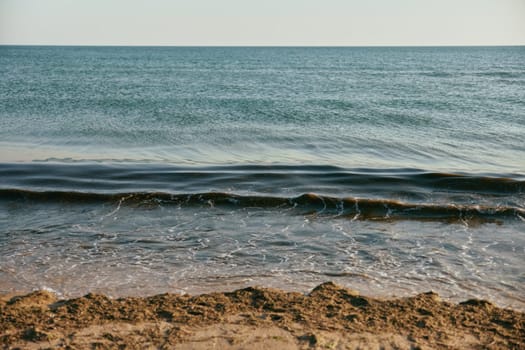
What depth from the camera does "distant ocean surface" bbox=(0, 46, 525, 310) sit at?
756cm

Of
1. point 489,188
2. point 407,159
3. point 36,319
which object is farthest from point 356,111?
point 36,319

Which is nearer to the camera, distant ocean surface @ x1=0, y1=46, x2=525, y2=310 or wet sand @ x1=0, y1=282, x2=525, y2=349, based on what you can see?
wet sand @ x1=0, y1=282, x2=525, y2=349

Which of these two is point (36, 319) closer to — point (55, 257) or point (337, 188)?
point (55, 257)

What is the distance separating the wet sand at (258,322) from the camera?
17.1 ft

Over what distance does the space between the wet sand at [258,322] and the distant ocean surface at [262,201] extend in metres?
0.71

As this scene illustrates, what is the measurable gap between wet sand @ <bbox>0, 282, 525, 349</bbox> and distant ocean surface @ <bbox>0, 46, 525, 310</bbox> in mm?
711

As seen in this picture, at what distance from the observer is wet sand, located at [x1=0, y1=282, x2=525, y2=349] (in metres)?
5.20

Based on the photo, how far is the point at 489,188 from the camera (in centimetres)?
1289

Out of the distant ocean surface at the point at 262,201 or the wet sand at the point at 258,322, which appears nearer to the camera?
the wet sand at the point at 258,322

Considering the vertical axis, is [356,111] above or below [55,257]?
above

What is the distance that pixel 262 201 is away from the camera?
11.7m

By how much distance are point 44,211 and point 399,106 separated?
22.6 m

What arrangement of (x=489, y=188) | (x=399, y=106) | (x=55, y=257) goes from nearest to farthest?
(x=55, y=257)
(x=489, y=188)
(x=399, y=106)

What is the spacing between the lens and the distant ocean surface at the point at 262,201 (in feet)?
24.8
